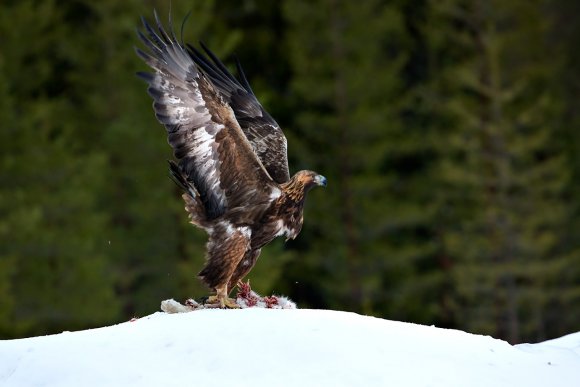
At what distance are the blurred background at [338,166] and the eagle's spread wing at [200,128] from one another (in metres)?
13.9

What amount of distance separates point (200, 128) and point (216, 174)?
39 cm

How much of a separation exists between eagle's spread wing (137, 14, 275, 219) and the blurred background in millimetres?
13852

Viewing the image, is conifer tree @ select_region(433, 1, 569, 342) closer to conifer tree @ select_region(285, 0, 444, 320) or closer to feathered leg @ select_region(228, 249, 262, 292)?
conifer tree @ select_region(285, 0, 444, 320)

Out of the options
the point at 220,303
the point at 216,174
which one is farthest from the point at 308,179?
the point at 220,303

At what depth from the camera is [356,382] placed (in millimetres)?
5445

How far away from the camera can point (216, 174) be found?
748 cm

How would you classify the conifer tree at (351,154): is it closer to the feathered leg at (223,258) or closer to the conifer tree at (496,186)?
the conifer tree at (496,186)

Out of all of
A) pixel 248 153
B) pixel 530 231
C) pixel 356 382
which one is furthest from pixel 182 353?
pixel 530 231

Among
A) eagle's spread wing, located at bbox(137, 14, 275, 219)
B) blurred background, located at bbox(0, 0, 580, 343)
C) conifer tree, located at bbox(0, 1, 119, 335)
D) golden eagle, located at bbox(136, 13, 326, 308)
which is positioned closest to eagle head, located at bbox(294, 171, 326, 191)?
golden eagle, located at bbox(136, 13, 326, 308)

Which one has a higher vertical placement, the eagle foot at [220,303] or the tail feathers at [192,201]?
the tail feathers at [192,201]

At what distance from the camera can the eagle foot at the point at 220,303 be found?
23.7 feet

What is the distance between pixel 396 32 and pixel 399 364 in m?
22.8

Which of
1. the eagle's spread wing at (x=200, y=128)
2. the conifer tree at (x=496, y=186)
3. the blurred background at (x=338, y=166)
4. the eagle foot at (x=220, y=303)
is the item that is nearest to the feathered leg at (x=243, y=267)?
the eagle foot at (x=220, y=303)

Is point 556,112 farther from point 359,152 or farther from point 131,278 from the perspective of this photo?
point 131,278
